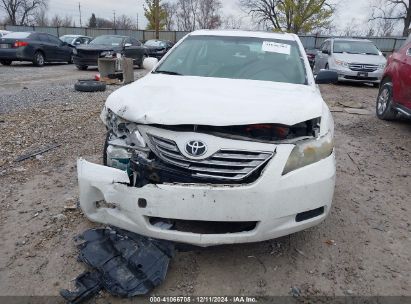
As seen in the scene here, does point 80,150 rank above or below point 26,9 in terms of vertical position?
below

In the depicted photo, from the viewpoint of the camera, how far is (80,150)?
4.72 meters

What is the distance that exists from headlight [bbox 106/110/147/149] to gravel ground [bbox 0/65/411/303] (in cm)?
85

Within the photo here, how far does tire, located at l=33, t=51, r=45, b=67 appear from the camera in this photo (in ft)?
49.8

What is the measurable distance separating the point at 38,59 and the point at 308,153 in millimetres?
15626

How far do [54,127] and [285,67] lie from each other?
378 cm

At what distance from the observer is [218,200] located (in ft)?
7.10

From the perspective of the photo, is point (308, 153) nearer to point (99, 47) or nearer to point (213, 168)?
point (213, 168)

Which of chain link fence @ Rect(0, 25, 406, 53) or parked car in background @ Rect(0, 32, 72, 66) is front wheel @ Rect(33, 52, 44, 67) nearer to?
parked car in background @ Rect(0, 32, 72, 66)

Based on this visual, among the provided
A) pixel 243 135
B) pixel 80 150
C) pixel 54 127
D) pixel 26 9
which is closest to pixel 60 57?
pixel 54 127

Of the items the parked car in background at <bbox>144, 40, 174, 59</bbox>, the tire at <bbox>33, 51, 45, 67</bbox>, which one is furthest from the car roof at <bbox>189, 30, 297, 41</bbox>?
the parked car in background at <bbox>144, 40, 174, 59</bbox>

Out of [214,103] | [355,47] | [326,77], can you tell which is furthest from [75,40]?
[214,103]

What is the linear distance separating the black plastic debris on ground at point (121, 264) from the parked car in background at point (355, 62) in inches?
437

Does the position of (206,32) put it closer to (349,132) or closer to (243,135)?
(243,135)

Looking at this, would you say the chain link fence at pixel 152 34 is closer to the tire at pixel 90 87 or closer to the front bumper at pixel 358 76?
the front bumper at pixel 358 76
